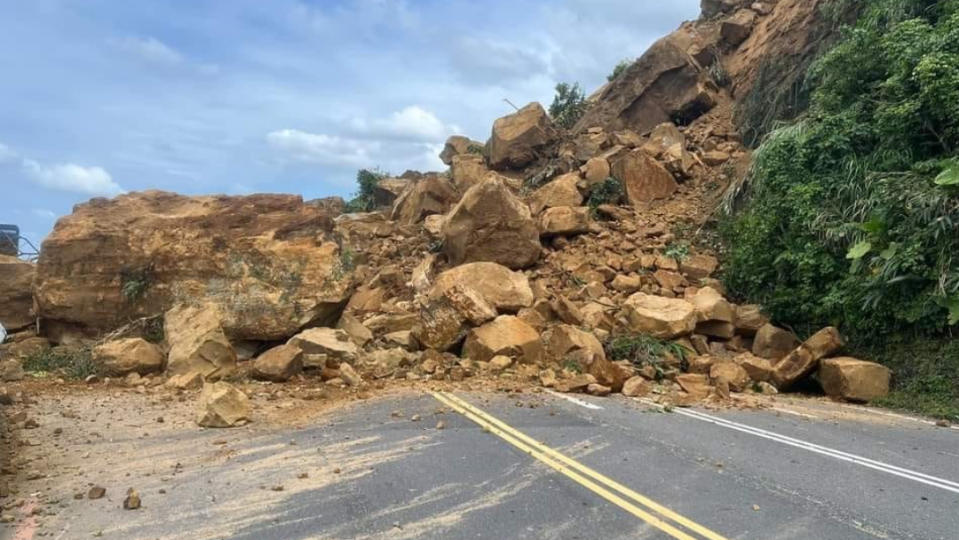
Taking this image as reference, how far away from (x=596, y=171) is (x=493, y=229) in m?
5.20

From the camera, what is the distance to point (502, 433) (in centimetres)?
822

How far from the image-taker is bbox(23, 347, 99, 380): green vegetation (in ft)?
42.6

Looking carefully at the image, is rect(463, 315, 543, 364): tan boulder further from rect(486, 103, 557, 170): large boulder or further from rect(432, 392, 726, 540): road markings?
rect(486, 103, 557, 170): large boulder

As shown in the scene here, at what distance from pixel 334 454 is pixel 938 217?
33.9ft

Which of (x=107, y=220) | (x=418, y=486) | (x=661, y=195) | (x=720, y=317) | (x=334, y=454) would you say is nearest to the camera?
(x=418, y=486)

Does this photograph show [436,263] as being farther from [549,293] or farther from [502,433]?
[502,433]

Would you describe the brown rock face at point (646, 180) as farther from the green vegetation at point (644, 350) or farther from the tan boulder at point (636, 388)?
the tan boulder at point (636, 388)

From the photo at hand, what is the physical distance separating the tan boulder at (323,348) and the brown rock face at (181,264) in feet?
3.81

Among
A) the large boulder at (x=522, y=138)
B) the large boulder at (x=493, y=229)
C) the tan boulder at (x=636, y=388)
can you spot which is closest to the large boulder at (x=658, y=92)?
the large boulder at (x=522, y=138)

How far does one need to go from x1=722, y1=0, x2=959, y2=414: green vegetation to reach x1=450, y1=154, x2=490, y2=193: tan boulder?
10.3m

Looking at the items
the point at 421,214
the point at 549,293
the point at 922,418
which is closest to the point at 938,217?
the point at 922,418

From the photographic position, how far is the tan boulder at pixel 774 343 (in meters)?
13.9

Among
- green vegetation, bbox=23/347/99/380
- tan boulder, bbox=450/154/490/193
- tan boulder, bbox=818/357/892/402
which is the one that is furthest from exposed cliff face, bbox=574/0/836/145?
green vegetation, bbox=23/347/99/380

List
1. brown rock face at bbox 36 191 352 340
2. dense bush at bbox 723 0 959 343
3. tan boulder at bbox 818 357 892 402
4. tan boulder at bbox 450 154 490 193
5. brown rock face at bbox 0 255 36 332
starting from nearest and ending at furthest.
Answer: tan boulder at bbox 818 357 892 402, dense bush at bbox 723 0 959 343, brown rock face at bbox 36 191 352 340, brown rock face at bbox 0 255 36 332, tan boulder at bbox 450 154 490 193
